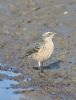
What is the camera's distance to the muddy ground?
14344 millimetres

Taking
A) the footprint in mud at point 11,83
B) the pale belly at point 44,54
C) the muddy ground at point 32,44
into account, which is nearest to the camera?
the footprint in mud at point 11,83

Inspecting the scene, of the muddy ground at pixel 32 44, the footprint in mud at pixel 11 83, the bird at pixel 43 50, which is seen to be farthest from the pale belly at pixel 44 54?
the footprint in mud at pixel 11 83

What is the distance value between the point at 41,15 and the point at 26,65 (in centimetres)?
471

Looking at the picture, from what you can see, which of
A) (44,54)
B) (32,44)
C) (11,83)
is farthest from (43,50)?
(32,44)

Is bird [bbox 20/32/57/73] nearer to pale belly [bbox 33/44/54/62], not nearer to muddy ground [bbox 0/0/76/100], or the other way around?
pale belly [bbox 33/44/54/62]

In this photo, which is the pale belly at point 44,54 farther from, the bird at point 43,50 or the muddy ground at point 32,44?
the muddy ground at point 32,44

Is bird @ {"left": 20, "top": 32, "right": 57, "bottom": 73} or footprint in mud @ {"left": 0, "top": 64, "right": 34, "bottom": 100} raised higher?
bird @ {"left": 20, "top": 32, "right": 57, "bottom": 73}

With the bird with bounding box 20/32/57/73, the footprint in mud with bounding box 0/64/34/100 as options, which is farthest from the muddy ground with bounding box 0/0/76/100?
the bird with bounding box 20/32/57/73

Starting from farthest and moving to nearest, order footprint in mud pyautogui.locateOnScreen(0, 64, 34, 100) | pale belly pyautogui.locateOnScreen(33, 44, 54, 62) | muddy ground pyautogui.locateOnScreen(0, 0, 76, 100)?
pale belly pyautogui.locateOnScreen(33, 44, 54, 62)
muddy ground pyautogui.locateOnScreen(0, 0, 76, 100)
footprint in mud pyautogui.locateOnScreen(0, 64, 34, 100)

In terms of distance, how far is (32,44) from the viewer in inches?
707

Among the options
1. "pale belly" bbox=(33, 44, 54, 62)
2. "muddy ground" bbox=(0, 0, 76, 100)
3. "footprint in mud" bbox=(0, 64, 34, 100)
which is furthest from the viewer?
"pale belly" bbox=(33, 44, 54, 62)

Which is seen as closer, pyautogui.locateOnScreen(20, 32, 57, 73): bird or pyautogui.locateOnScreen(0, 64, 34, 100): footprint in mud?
pyautogui.locateOnScreen(0, 64, 34, 100): footprint in mud

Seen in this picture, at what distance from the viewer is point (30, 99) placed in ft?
45.0

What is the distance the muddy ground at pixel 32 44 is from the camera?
14.3 metres
